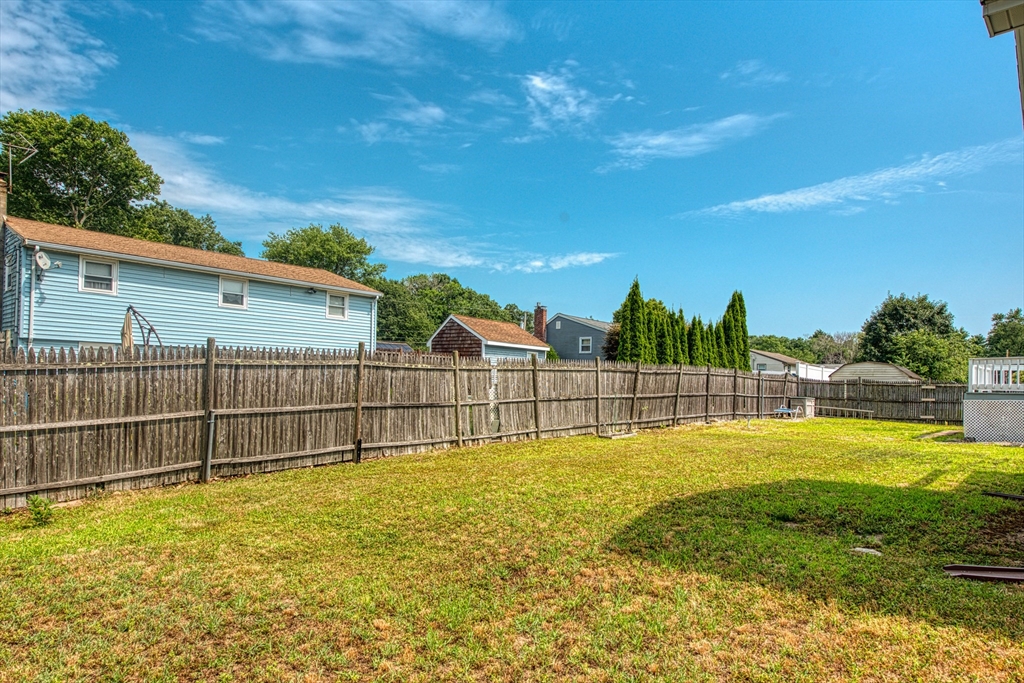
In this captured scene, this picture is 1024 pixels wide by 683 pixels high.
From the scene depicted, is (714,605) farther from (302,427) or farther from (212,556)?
(302,427)

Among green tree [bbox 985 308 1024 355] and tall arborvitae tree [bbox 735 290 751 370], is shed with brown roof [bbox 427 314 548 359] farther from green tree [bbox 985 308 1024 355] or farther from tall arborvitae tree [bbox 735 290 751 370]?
green tree [bbox 985 308 1024 355]

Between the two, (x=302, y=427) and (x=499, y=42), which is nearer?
(x=302, y=427)

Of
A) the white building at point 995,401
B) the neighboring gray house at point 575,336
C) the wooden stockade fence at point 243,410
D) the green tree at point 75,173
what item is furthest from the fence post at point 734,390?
the green tree at point 75,173

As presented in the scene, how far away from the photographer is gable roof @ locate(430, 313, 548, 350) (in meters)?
28.1

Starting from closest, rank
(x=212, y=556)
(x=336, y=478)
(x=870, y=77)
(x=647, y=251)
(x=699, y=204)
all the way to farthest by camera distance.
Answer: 1. (x=212, y=556)
2. (x=336, y=478)
3. (x=870, y=77)
4. (x=699, y=204)
5. (x=647, y=251)

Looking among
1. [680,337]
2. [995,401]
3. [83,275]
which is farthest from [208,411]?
[680,337]

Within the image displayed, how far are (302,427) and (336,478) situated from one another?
125 cm

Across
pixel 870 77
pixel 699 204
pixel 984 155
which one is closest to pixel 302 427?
pixel 870 77

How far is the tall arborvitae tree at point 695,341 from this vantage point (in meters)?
24.6

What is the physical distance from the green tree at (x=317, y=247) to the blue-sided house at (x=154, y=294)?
110ft

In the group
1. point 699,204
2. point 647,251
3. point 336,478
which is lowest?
point 336,478

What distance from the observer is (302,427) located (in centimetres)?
855

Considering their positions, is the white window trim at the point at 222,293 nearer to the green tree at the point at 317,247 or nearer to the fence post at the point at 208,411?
the fence post at the point at 208,411

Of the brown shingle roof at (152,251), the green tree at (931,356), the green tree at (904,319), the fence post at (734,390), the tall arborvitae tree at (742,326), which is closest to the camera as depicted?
the brown shingle roof at (152,251)
